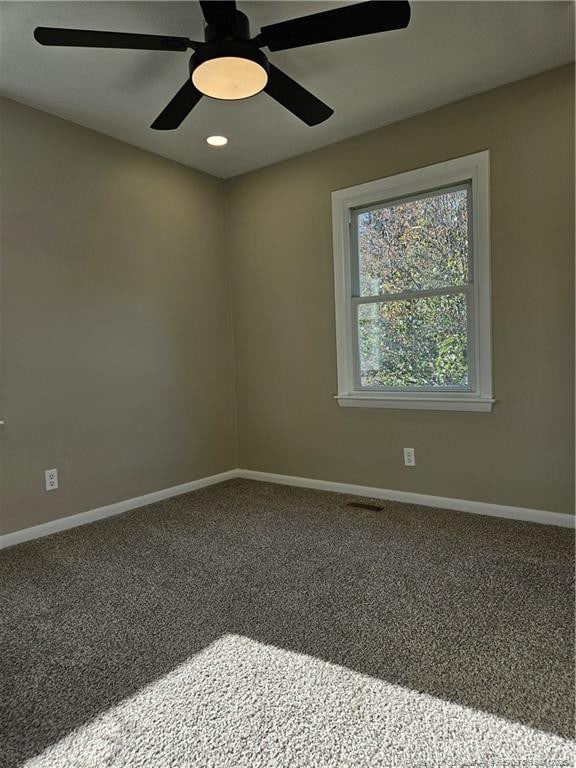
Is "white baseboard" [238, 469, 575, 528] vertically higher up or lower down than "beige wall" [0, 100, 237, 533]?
lower down

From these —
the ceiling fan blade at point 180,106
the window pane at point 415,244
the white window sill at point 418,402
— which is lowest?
the white window sill at point 418,402

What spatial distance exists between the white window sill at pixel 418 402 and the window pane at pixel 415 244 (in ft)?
2.43

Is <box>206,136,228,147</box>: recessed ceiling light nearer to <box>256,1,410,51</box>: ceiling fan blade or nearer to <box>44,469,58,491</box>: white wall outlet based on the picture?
<box>256,1,410,51</box>: ceiling fan blade

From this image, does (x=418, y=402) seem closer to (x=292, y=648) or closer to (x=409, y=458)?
(x=409, y=458)

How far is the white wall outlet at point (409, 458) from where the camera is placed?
11.2 ft

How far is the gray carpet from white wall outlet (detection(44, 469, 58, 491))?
0.32 metres

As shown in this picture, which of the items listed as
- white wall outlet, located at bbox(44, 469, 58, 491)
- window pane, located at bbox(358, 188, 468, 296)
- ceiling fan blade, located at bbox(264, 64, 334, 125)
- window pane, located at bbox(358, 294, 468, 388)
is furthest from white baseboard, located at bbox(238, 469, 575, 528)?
ceiling fan blade, located at bbox(264, 64, 334, 125)

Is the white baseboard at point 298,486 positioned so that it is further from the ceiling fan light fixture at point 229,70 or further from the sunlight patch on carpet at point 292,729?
the ceiling fan light fixture at point 229,70

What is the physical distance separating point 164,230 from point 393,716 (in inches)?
133

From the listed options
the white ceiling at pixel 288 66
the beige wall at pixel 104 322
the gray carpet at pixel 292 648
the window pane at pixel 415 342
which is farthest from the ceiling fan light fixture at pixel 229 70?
the gray carpet at pixel 292 648

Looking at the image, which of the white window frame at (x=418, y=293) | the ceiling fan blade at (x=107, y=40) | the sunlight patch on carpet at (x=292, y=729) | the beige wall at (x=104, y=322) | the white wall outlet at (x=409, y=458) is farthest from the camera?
the white wall outlet at (x=409, y=458)

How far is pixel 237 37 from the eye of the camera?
192 centimetres

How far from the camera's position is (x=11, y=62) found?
250 centimetres

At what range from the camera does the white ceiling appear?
2.21 m
